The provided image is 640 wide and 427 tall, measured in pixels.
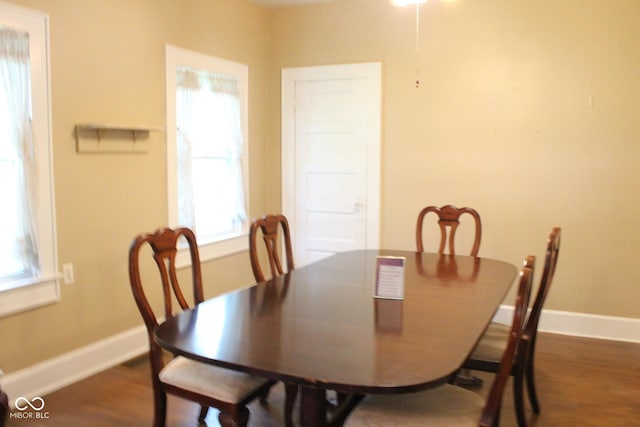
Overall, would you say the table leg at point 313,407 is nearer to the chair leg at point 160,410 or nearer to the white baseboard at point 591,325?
the chair leg at point 160,410

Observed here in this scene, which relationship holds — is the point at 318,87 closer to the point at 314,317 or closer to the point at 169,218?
the point at 169,218

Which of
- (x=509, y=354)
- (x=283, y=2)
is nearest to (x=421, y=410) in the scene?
(x=509, y=354)

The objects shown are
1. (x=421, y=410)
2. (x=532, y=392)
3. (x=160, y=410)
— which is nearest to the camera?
(x=421, y=410)

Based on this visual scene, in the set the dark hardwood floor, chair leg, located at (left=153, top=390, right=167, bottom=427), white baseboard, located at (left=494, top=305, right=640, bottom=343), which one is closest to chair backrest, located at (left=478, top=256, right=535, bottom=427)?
the dark hardwood floor

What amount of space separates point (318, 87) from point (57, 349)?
2936 mm

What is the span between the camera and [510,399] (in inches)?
116

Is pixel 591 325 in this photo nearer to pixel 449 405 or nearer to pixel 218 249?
pixel 449 405

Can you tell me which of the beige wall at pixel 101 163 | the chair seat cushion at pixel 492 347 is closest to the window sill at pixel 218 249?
the beige wall at pixel 101 163

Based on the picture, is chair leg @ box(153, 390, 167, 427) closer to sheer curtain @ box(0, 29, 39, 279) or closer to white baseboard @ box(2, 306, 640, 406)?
white baseboard @ box(2, 306, 640, 406)

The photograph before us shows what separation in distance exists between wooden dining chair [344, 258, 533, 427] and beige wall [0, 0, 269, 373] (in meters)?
2.01

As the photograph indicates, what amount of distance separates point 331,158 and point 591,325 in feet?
8.07

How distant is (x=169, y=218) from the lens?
380cm

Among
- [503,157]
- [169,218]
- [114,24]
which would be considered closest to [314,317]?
[169,218]

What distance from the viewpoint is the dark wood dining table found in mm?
1551
